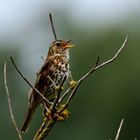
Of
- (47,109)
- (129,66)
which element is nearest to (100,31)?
(129,66)

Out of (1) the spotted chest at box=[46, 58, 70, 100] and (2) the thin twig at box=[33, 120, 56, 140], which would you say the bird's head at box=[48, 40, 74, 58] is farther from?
(2) the thin twig at box=[33, 120, 56, 140]

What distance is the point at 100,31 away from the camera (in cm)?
5159

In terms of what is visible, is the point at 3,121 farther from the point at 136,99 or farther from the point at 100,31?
the point at 100,31

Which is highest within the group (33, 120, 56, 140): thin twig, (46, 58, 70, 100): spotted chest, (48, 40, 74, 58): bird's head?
(48, 40, 74, 58): bird's head

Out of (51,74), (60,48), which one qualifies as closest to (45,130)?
(51,74)

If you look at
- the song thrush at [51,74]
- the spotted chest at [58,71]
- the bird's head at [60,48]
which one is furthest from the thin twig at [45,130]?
the bird's head at [60,48]

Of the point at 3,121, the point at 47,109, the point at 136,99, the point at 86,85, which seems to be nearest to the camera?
the point at 47,109

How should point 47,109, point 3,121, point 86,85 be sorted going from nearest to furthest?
point 47,109
point 3,121
point 86,85

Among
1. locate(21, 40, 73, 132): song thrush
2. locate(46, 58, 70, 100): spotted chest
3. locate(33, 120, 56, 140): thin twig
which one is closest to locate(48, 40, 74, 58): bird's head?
locate(21, 40, 73, 132): song thrush

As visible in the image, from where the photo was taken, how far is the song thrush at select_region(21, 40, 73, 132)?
10.8 meters

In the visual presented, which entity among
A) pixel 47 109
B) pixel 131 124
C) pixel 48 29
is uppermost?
pixel 47 109

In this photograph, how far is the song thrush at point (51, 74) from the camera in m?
10.8

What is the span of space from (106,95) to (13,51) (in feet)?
15.5

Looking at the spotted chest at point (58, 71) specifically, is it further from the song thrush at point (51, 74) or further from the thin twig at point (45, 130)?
the thin twig at point (45, 130)
